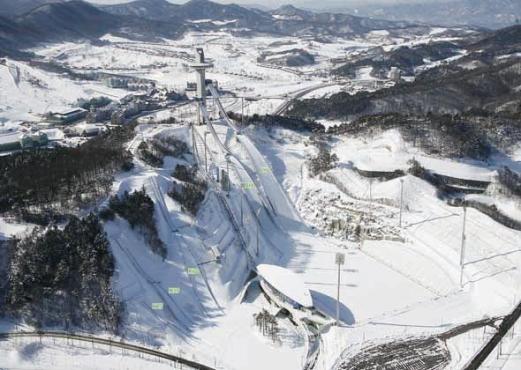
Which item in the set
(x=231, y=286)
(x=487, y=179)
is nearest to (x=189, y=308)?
(x=231, y=286)

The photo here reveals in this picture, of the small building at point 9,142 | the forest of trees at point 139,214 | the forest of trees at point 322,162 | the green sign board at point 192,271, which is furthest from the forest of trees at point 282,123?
the green sign board at point 192,271

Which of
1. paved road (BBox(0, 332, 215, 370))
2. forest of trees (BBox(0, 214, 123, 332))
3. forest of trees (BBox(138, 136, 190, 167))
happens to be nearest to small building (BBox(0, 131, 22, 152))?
forest of trees (BBox(138, 136, 190, 167))

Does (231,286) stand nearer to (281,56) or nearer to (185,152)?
(185,152)

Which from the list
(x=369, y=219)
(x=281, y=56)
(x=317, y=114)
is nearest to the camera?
(x=369, y=219)

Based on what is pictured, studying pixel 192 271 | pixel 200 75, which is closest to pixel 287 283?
pixel 192 271

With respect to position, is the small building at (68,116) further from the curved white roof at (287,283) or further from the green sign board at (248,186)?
the curved white roof at (287,283)

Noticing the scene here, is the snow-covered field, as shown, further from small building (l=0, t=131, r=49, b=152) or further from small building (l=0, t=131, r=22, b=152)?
small building (l=0, t=131, r=22, b=152)

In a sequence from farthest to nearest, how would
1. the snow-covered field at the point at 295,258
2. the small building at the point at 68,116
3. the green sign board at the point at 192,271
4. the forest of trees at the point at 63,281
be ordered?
the small building at the point at 68,116 → the green sign board at the point at 192,271 → the forest of trees at the point at 63,281 → the snow-covered field at the point at 295,258
